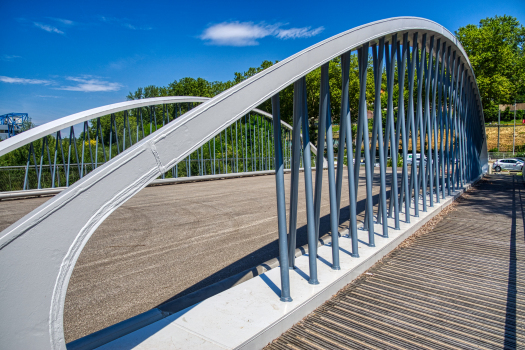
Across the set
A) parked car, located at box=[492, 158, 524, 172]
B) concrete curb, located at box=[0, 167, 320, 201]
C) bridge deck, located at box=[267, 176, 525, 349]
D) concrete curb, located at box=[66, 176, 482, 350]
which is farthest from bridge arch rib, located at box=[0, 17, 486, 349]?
parked car, located at box=[492, 158, 524, 172]

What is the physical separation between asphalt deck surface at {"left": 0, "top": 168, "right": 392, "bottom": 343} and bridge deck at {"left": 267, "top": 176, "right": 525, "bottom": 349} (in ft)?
6.60

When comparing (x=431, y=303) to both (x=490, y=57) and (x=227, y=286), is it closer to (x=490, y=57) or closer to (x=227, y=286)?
(x=227, y=286)

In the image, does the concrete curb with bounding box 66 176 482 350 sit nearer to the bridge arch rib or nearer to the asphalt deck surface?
the asphalt deck surface

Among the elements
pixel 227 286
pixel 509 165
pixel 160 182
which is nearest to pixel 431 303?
pixel 227 286

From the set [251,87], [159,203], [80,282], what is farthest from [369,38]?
[159,203]

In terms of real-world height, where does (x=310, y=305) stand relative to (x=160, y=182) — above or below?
below

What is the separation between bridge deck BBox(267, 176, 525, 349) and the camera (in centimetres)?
311

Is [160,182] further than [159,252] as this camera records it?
Yes

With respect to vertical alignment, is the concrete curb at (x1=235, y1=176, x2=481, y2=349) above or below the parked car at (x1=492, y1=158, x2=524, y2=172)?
above

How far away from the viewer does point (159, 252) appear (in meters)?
6.67

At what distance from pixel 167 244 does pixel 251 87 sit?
5266mm

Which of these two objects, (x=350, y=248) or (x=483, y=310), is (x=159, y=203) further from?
(x=483, y=310)

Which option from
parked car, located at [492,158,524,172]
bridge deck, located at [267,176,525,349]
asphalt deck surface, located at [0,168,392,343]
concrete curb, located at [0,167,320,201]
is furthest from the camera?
parked car, located at [492,158,524,172]

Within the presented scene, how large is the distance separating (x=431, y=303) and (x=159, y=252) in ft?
15.2
